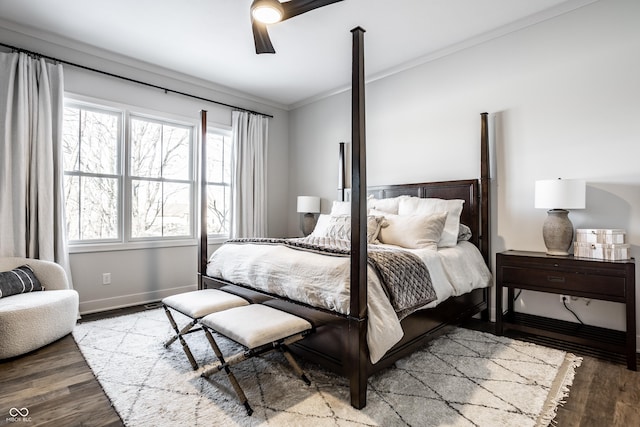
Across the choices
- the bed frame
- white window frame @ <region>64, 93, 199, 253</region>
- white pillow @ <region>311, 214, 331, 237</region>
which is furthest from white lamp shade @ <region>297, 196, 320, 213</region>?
the bed frame

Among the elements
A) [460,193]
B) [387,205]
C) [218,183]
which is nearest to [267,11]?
[387,205]

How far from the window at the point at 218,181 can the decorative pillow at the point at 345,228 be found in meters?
1.92

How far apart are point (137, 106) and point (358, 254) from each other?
3.45m

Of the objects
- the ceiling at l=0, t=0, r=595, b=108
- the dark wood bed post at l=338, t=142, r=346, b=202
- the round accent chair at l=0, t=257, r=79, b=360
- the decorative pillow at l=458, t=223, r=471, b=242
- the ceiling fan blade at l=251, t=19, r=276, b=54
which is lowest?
the round accent chair at l=0, t=257, r=79, b=360

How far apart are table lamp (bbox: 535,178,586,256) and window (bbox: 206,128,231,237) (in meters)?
3.71

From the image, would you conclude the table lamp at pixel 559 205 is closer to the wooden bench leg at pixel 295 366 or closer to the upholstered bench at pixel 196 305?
the wooden bench leg at pixel 295 366

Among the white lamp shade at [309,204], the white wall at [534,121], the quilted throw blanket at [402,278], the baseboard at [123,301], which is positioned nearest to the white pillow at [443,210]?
the white wall at [534,121]

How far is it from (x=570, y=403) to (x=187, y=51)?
4.33 metres

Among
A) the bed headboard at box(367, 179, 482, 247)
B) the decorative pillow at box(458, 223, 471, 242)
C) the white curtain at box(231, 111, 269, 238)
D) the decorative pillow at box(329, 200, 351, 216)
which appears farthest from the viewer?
the white curtain at box(231, 111, 269, 238)

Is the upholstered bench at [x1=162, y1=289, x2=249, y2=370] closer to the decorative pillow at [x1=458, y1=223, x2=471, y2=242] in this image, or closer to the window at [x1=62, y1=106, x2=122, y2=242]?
the window at [x1=62, y1=106, x2=122, y2=242]

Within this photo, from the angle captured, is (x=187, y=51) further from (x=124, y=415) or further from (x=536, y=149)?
(x=536, y=149)

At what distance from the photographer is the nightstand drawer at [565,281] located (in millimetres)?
2262

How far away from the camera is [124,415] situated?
1.68 metres

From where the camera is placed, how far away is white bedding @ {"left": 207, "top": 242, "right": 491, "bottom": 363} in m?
1.82
